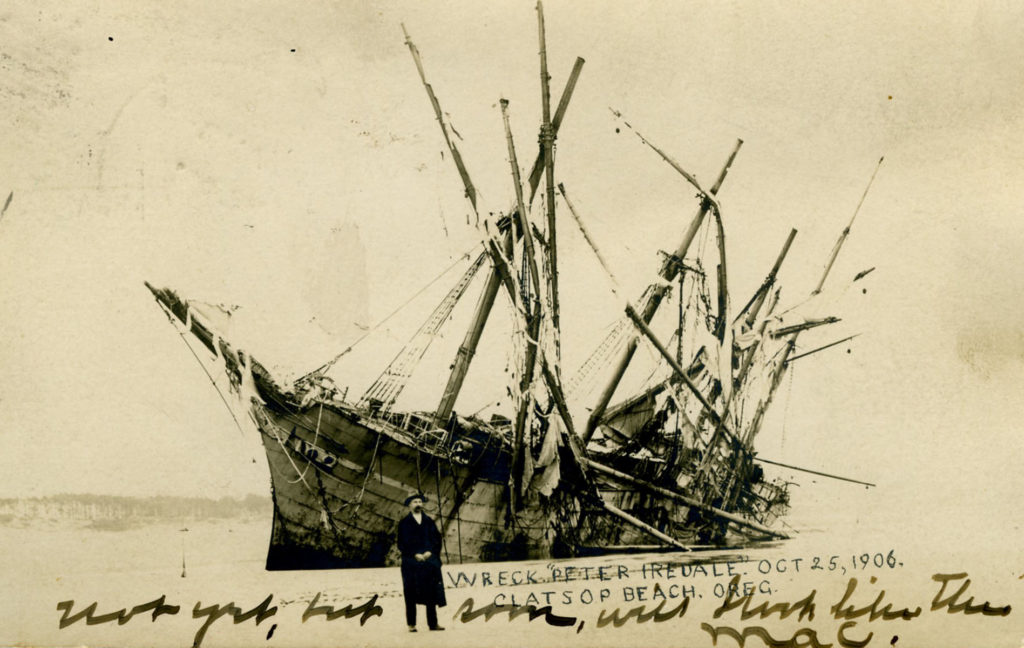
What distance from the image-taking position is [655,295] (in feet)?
18.1

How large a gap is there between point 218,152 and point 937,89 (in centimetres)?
488

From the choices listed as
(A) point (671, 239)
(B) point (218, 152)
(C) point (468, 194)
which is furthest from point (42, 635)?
(A) point (671, 239)

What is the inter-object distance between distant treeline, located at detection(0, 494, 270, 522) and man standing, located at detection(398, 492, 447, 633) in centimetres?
94

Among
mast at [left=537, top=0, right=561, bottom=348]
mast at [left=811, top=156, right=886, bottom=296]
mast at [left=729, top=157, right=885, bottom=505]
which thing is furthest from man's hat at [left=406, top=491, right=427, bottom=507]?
mast at [left=811, top=156, right=886, bottom=296]

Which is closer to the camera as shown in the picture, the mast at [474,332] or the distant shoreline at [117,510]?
the distant shoreline at [117,510]

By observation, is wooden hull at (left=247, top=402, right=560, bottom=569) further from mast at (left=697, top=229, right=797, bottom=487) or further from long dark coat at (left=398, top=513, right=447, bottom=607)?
mast at (left=697, top=229, right=797, bottom=487)

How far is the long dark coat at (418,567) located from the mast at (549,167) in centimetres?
149

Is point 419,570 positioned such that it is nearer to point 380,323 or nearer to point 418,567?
point 418,567

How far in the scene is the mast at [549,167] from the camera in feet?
16.9

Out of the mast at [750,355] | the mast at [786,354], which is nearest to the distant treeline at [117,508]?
the mast at [750,355]

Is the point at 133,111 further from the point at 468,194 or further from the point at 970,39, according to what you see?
the point at 970,39

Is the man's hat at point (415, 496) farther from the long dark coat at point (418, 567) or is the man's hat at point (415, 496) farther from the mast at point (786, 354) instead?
the mast at point (786, 354)

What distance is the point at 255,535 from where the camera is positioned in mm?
4820

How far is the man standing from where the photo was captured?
4840 mm
